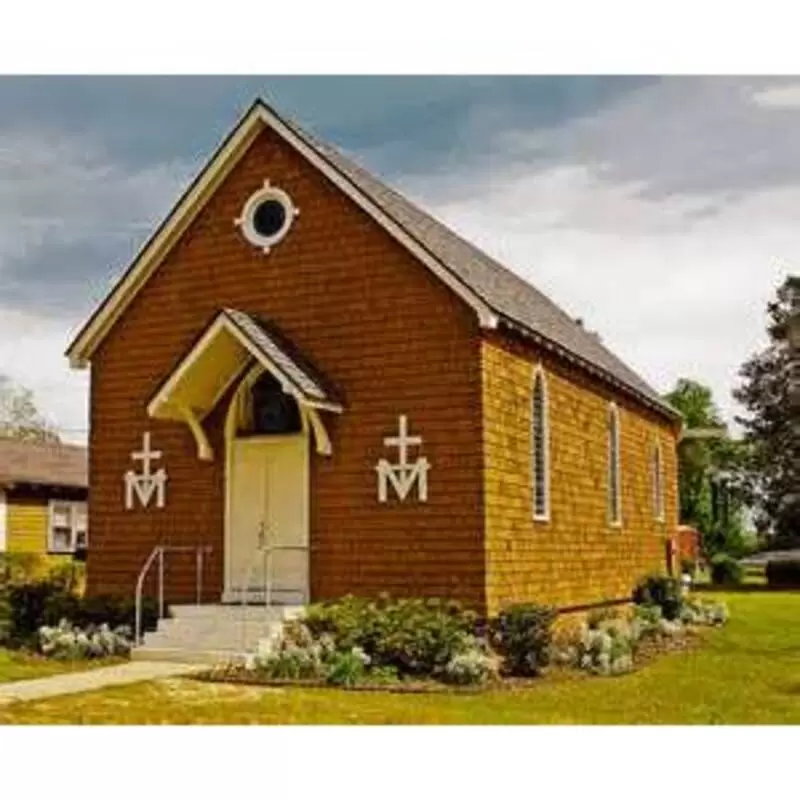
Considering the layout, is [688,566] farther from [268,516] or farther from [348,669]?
[348,669]

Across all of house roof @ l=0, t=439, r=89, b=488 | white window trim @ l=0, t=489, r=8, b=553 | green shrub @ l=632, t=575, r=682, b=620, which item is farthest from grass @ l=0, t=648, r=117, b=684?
white window trim @ l=0, t=489, r=8, b=553

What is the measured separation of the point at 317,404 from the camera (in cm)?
1595

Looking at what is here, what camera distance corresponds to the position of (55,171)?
1352 cm

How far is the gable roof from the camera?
16.0 meters

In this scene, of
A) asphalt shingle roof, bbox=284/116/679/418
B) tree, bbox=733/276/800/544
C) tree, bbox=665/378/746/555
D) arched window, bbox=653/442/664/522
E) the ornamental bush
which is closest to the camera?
tree, bbox=733/276/800/544

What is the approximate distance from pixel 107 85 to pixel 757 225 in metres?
6.08

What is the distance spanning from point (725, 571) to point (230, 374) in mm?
14741

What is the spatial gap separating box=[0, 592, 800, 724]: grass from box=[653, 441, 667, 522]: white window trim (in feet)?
33.3

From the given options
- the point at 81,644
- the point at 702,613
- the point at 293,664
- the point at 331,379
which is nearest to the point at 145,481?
the point at 81,644

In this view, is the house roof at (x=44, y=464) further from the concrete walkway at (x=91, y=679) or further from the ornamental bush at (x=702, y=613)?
the ornamental bush at (x=702, y=613)

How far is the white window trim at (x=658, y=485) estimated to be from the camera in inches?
1003

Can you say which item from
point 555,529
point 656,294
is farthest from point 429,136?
point 555,529

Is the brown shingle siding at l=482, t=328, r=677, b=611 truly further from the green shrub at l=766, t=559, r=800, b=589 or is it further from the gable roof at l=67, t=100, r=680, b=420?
the green shrub at l=766, t=559, r=800, b=589

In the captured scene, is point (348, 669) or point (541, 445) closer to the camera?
point (348, 669)
